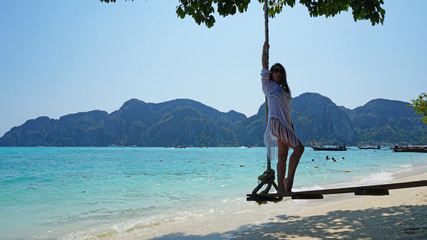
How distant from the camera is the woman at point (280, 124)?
5.08 m

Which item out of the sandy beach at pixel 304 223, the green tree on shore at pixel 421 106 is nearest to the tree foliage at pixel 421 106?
the green tree on shore at pixel 421 106

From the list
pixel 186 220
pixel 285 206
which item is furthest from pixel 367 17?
pixel 186 220

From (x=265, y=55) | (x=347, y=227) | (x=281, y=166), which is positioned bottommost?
(x=347, y=227)

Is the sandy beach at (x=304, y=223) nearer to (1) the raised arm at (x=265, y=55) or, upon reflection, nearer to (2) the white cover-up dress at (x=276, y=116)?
(2) the white cover-up dress at (x=276, y=116)

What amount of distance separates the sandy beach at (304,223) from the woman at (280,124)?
76.3 inches

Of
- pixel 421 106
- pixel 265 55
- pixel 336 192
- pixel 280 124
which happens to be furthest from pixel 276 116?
pixel 421 106

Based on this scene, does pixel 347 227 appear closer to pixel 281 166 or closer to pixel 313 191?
pixel 313 191

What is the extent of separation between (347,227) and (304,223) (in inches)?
53.7

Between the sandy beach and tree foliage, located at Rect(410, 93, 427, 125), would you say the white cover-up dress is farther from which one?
tree foliage, located at Rect(410, 93, 427, 125)

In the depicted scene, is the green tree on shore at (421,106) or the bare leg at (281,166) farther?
the green tree on shore at (421,106)

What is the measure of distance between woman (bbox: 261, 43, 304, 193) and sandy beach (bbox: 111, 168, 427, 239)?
194cm

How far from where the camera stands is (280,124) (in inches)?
204

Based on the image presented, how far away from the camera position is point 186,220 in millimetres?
10250

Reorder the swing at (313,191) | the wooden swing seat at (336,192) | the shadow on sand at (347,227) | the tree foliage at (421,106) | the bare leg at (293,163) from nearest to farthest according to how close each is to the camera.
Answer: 1. the wooden swing seat at (336,192)
2. the swing at (313,191)
3. the bare leg at (293,163)
4. the shadow on sand at (347,227)
5. the tree foliage at (421,106)
